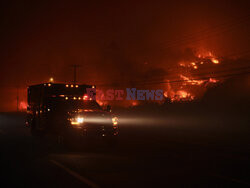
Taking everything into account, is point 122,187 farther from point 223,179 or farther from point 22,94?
point 22,94

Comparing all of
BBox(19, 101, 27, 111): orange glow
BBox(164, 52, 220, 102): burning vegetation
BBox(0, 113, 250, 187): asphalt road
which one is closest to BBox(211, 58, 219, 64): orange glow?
BBox(164, 52, 220, 102): burning vegetation

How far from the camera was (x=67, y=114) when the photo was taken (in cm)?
1537

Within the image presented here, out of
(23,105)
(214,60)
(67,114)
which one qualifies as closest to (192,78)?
(214,60)

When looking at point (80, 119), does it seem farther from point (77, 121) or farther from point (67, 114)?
point (67, 114)

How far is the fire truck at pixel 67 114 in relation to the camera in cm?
1427

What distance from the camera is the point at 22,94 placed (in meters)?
86.5

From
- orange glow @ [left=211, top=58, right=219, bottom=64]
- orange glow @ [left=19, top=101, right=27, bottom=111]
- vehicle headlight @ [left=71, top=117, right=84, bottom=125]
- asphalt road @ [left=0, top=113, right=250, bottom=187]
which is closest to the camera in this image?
asphalt road @ [left=0, top=113, right=250, bottom=187]

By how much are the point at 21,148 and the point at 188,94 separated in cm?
7108

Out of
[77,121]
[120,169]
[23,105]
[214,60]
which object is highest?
[214,60]

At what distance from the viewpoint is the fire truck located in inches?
562

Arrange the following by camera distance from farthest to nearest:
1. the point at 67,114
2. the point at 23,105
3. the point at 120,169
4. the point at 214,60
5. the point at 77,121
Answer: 1. the point at 23,105
2. the point at 214,60
3. the point at 67,114
4. the point at 77,121
5. the point at 120,169

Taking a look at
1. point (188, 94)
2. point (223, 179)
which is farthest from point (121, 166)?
point (188, 94)

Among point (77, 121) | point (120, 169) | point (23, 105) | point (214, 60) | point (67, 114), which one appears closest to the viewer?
point (120, 169)

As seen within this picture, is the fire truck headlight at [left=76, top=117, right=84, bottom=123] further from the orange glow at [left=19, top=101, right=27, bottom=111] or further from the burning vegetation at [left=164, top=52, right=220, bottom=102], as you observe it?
the orange glow at [left=19, top=101, right=27, bottom=111]
